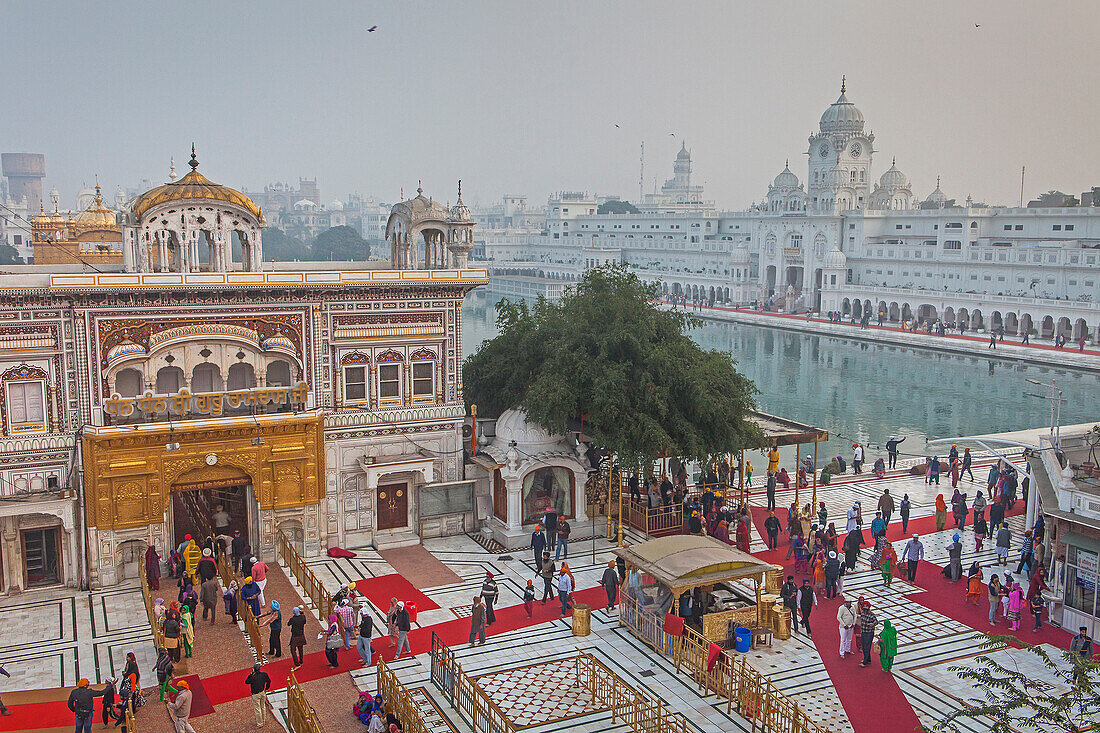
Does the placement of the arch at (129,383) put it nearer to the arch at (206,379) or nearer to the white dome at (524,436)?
the arch at (206,379)

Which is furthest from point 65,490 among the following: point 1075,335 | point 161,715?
point 1075,335

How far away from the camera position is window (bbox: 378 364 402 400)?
2303 centimetres

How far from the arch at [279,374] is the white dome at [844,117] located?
329 feet

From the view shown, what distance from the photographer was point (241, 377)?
72.6ft

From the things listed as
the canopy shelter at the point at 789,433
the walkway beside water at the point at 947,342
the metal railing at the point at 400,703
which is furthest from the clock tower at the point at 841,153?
the metal railing at the point at 400,703

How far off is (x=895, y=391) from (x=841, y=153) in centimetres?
6166

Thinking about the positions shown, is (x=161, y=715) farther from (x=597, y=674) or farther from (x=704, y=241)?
(x=704, y=241)

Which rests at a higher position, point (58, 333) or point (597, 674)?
point (58, 333)

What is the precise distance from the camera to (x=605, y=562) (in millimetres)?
21812

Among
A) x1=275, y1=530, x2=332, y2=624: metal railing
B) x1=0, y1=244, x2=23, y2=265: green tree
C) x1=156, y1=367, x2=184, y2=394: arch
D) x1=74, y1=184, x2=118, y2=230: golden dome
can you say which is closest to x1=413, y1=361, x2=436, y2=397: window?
x1=275, y1=530, x2=332, y2=624: metal railing

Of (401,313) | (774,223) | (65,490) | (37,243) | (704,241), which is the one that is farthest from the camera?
(704,241)

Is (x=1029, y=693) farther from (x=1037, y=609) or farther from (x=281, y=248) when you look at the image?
(x=281, y=248)

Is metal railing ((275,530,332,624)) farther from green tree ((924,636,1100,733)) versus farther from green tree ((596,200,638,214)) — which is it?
green tree ((596,200,638,214))

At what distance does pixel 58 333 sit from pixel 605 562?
12.5 meters
